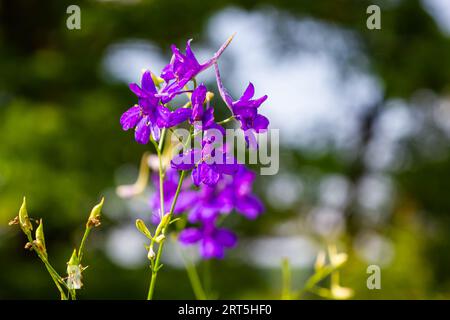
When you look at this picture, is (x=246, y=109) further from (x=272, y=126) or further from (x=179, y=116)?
(x=272, y=126)

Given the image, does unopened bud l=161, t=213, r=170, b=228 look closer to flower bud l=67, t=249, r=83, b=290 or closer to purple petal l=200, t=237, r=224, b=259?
flower bud l=67, t=249, r=83, b=290

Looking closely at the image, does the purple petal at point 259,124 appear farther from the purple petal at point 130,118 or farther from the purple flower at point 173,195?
the purple flower at point 173,195

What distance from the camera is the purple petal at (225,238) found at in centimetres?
90

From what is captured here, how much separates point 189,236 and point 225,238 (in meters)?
0.06

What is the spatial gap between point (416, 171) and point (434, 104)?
511 mm

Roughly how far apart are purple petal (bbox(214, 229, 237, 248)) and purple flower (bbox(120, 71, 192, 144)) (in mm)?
303

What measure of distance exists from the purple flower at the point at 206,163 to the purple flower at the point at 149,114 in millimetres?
42

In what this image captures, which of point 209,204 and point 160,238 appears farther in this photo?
point 209,204

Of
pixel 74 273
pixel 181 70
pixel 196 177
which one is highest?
pixel 181 70

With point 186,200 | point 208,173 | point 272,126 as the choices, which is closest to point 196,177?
point 208,173

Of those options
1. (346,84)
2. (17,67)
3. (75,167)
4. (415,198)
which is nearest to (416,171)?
(415,198)

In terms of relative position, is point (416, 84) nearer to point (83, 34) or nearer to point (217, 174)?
point (83, 34)

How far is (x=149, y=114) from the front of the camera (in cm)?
62

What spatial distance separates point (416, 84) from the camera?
379 centimetres
